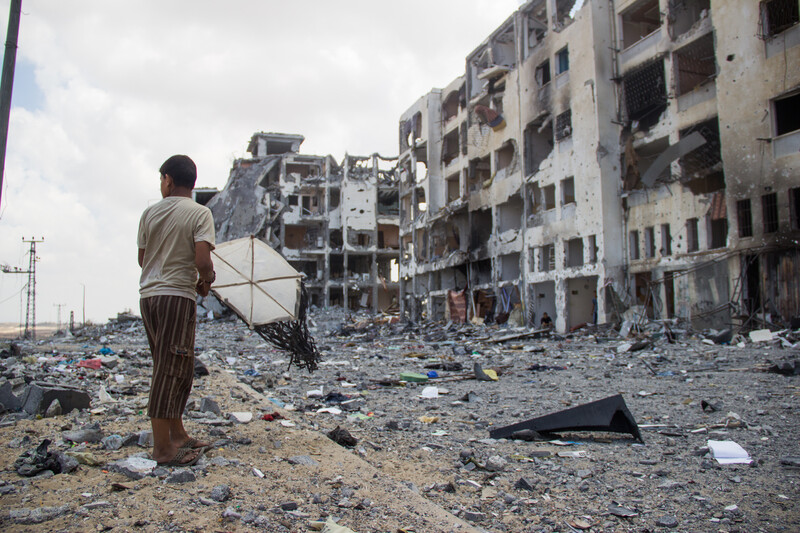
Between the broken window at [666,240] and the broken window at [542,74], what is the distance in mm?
10197

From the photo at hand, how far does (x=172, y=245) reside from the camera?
121 inches

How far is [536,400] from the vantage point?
6.82m

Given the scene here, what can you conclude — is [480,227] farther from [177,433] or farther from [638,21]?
[177,433]

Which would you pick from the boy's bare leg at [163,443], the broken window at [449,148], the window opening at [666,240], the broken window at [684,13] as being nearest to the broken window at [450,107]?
the broken window at [449,148]

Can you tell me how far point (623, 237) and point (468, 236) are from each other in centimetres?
1217

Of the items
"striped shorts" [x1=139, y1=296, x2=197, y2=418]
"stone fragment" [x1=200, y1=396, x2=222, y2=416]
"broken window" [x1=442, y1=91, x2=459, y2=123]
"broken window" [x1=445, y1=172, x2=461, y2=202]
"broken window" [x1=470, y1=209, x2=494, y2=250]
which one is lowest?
"stone fragment" [x1=200, y1=396, x2=222, y2=416]

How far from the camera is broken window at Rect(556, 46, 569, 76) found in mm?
24250

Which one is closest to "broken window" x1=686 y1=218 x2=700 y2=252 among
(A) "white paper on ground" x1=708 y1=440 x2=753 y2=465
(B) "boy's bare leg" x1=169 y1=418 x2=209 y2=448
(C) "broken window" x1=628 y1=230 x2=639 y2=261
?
(C) "broken window" x1=628 y1=230 x2=639 y2=261

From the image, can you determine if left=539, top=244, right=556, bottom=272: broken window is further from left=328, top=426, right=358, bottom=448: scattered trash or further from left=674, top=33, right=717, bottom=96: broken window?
left=328, top=426, right=358, bottom=448: scattered trash

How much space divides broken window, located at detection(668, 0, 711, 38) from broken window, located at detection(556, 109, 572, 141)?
5.29m

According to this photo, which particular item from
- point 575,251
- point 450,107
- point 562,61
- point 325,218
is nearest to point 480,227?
point 575,251

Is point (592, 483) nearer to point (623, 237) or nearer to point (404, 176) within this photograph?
point (623, 237)

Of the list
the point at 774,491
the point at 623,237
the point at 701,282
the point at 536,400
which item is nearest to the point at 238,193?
the point at 623,237

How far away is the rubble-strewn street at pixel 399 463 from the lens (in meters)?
2.54
